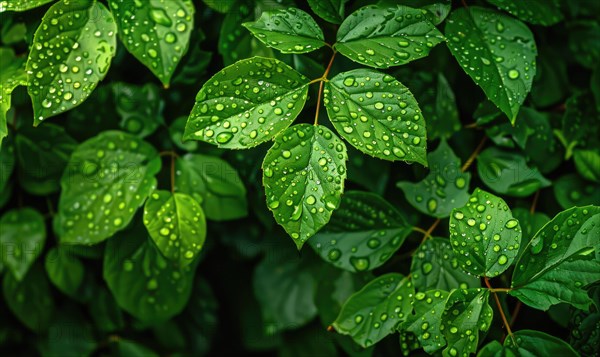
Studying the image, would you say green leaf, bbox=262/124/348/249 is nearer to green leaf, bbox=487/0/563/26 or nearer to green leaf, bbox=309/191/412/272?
green leaf, bbox=309/191/412/272

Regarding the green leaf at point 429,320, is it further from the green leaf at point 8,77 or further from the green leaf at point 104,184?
the green leaf at point 8,77

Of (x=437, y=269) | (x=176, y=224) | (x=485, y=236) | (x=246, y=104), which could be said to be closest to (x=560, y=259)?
(x=485, y=236)

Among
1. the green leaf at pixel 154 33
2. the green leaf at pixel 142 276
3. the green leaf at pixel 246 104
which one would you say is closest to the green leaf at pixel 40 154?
the green leaf at pixel 142 276

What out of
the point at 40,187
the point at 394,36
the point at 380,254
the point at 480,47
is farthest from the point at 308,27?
the point at 40,187

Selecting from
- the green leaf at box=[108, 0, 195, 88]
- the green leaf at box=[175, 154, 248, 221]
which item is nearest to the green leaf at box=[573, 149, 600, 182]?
the green leaf at box=[175, 154, 248, 221]

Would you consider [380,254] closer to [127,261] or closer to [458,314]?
[458,314]

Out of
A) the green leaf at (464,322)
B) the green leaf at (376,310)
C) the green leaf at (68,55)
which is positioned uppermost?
the green leaf at (68,55)

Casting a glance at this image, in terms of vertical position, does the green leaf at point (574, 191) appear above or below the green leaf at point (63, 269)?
above
